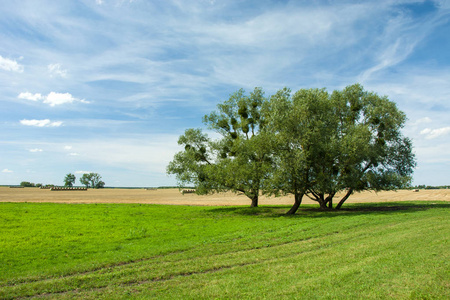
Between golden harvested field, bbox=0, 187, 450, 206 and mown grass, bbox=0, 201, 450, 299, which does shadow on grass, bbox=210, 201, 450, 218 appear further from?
mown grass, bbox=0, 201, 450, 299

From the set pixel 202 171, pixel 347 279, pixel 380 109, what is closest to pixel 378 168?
pixel 380 109

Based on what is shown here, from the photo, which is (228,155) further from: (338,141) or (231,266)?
(231,266)

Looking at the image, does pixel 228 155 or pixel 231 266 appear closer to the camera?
pixel 231 266

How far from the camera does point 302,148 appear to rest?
1342 inches

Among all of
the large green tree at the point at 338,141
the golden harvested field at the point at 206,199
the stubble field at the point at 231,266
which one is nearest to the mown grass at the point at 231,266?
the stubble field at the point at 231,266

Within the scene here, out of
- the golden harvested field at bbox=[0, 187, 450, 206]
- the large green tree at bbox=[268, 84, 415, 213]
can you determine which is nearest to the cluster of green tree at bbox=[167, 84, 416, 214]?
the large green tree at bbox=[268, 84, 415, 213]

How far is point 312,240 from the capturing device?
17.6m

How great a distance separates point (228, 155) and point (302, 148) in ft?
45.4

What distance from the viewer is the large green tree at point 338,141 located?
3359 centimetres

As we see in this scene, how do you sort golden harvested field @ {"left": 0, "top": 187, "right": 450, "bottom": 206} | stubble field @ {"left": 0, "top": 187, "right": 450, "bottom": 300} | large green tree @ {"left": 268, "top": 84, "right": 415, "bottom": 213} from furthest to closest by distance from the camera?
golden harvested field @ {"left": 0, "top": 187, "right": 450, "bottom": 206}
large green tree @ {"left": 268, "top": 84, "right": 415, "bottom": 213}
stubble field @ {"left": 0, "top": 187, "right": 450, "bottom": 300}

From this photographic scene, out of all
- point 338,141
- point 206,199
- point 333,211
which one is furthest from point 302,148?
point 206,199

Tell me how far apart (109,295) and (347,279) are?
→ 752 cm

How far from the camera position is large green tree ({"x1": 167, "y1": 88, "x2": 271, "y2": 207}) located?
37688 mm

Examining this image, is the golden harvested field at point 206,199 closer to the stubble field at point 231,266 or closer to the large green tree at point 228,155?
the large green tree at point 228,155
